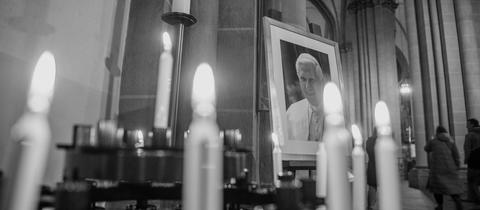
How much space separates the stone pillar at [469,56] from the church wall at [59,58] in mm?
7738

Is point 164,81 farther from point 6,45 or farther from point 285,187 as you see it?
point 6,45

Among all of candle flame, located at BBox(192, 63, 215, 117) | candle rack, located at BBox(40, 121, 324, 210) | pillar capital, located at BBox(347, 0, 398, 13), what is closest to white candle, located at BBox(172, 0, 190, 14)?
candle rack, located at BBox(40, 121, 324, 210)

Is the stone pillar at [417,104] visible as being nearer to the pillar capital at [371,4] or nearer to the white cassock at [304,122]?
the pillar capital at [371,4]

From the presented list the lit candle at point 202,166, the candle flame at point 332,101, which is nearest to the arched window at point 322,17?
the candle flame at point 332,101

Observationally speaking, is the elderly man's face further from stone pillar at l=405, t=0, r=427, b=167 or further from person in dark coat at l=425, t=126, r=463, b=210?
stone pillar at l=405, t=0, r=427, b=167

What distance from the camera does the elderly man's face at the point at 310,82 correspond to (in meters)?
3.02

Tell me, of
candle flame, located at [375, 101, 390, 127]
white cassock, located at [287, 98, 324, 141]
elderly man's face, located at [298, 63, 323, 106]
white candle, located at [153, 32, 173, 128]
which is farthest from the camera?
elderly man's face, located at [298, 63, 323, 106]

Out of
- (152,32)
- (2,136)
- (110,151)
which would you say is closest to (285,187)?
(110,151)

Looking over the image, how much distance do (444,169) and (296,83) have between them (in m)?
3.25

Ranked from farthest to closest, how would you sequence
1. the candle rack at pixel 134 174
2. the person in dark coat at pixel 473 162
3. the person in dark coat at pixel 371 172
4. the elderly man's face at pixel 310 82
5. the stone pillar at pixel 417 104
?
the stone pillar at pixel 417 104
the person in dark coat at pixel 473 162
the person in dark coat at pixel 371 172
the elderly man's face at pixel 310 82
the candle rack at pixel 134 174

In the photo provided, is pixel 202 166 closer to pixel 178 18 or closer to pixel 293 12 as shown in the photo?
pixel 178 18

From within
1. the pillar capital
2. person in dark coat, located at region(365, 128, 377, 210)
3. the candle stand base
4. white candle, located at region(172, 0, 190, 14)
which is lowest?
person in dark coat, located at region(365, 128, 377, 210)

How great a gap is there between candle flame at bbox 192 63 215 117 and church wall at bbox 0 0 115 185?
3.22 feet

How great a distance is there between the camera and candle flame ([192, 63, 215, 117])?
545mm
